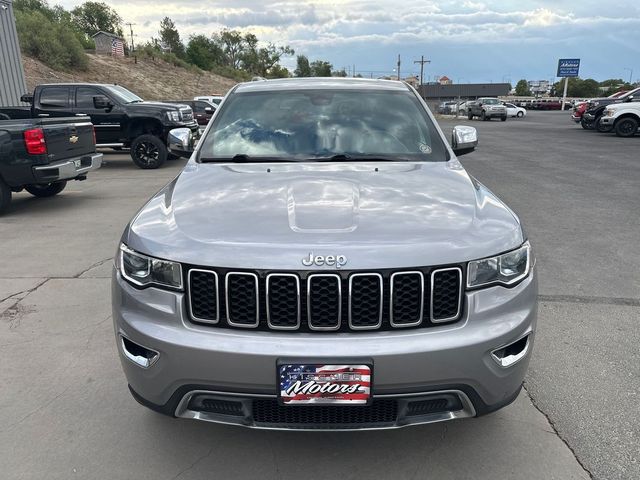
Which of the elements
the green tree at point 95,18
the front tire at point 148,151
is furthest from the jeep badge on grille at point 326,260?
the green tree at point 95,18

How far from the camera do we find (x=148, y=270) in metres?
2.22

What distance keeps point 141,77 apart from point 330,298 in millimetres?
45945

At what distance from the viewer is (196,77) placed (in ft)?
174

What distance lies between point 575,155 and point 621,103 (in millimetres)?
7692

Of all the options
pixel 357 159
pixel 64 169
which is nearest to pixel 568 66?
pixel 64 169

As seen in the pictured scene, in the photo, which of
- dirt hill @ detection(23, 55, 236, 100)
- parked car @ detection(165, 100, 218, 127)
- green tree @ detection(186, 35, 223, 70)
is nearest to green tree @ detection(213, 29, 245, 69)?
green tree @ detection(186, 35, 223, 70)

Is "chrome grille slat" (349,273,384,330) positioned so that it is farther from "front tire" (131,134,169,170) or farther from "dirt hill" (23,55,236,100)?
"dirt hill" (23,55,236,100)

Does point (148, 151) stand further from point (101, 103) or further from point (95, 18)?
point (95, 18)

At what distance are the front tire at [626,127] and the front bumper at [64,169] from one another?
19.0 metres

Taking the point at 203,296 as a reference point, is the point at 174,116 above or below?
below

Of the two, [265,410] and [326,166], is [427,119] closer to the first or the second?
[326,166]

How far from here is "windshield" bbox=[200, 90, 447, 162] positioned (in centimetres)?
338

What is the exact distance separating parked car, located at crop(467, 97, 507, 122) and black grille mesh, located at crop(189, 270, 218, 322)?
1523 inches

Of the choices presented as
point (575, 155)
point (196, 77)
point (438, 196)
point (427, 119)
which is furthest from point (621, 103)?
point (196, 77)
